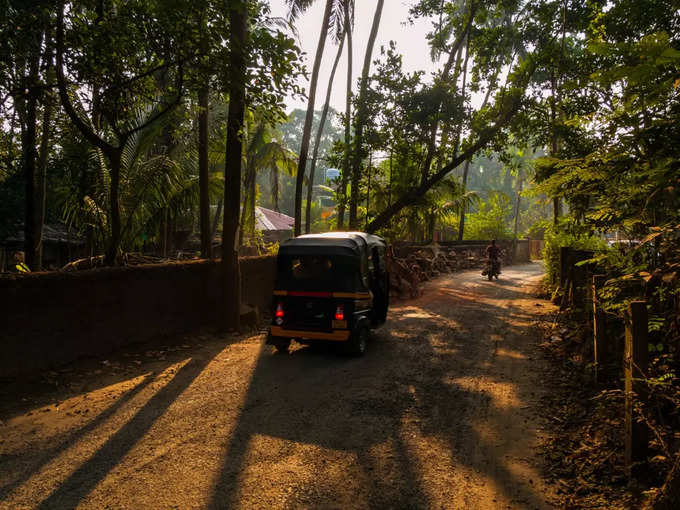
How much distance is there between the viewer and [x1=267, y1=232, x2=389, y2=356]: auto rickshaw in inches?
313

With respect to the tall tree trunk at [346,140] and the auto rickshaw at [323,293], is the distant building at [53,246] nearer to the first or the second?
the tall tree trunk at [346,140]

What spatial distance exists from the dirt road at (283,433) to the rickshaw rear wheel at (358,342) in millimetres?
176

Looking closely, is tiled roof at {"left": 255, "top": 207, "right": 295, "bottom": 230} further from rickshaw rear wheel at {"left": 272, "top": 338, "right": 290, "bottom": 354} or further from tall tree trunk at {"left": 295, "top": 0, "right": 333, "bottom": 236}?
rickshaw rear wheel at {"left": 272, "top": 338, "right": 290, "bottom": 354}

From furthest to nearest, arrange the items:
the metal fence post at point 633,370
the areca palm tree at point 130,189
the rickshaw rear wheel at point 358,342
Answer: the areca palm tree at point 130,189 → the rickshaw rear wheel at point 358,342 → the metal fence post at point 633,370

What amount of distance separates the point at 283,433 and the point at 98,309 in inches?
182

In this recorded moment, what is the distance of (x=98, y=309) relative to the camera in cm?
777

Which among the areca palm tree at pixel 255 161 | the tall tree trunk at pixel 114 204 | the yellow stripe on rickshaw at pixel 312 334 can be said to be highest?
the areca palm tree at pixel 255 161

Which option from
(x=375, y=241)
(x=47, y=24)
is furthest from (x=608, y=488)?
(x=47, y=24)

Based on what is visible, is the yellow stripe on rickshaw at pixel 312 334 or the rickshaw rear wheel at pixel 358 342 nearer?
the yellow stripe on rickshaw at pixel 312 334

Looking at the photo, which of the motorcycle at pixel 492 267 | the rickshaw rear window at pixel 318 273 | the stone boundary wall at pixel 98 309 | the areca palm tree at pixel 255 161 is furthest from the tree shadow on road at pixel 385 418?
the areca palm tree at pixel 255 161

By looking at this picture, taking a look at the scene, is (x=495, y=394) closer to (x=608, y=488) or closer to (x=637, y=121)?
(x=608, y=488)

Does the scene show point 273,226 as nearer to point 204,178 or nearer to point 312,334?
point 204,178

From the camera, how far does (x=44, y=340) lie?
6883 millimetres

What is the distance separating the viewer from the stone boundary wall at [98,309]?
257 inches
